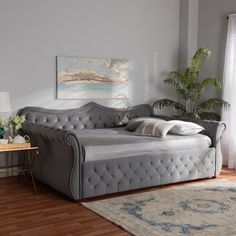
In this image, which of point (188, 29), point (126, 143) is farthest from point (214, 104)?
point (126, 143)

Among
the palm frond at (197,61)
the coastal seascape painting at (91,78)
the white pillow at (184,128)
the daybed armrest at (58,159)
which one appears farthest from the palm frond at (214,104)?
the daybed armrest at (58,159)

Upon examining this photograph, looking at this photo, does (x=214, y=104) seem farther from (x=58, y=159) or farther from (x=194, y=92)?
(x=58, y=159)

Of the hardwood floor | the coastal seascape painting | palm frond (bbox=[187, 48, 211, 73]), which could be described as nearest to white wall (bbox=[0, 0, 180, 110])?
the coastal seascape painting

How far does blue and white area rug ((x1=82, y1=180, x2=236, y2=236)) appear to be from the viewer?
3010 mm

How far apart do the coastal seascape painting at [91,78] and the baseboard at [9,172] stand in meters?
1.09

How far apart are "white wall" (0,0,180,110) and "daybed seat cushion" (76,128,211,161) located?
3.12ft

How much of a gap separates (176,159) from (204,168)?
1.60ft

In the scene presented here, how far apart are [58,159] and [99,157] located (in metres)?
0.43

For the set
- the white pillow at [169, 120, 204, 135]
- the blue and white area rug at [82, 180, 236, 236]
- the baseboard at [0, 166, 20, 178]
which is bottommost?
the blue and white area rug at [82, 180, 236, 236]

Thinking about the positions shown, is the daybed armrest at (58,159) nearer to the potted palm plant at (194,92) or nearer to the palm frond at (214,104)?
the potted palm plant at (194,92)

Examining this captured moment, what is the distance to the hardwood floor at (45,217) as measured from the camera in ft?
9.78

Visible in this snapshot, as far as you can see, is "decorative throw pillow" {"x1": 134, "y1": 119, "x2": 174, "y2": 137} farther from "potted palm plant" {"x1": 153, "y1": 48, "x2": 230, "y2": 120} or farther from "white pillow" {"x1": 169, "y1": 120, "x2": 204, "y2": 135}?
"potted palm plant" {"x1": 153, "y1": 48, "x2": 230, "y2": 120}

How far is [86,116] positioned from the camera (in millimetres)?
5191

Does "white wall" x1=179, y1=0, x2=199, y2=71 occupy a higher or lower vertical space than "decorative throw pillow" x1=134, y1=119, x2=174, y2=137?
higher
